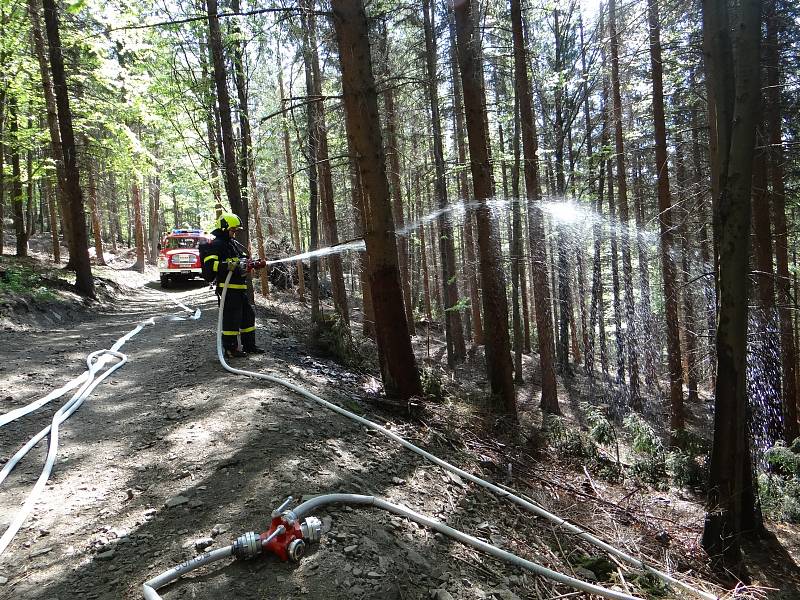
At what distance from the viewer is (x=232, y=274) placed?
671 centimetres

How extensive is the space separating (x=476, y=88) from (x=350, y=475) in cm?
700

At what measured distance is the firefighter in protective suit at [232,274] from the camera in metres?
6.63

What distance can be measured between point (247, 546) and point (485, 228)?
696 centimetres

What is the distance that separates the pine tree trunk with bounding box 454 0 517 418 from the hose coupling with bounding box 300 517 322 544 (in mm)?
5753

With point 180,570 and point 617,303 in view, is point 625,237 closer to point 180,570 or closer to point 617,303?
point 617,303

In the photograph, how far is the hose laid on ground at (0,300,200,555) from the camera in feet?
10.1

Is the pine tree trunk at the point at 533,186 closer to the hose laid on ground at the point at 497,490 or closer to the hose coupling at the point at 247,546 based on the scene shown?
the hose laid on ground at the point at 497,490

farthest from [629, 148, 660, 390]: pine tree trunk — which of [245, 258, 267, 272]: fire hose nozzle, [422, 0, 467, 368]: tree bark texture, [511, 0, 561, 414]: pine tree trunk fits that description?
[245, 258, 267, 272]: fire hose nozzle

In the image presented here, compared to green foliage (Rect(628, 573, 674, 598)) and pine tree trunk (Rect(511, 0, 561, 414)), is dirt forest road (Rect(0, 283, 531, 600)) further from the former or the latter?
pine tree trunk (Rect(511, 0, 561, 414))

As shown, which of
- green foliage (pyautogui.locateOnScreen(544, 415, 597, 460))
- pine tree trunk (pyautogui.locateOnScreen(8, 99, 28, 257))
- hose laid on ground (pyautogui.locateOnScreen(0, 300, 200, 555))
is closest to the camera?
hose laid on ground (pyautogui.locateOnScreen(0, 300, 200, 555))

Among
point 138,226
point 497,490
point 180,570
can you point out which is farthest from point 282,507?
point 138,226

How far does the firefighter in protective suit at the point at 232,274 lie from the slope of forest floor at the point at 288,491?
1.44 feet

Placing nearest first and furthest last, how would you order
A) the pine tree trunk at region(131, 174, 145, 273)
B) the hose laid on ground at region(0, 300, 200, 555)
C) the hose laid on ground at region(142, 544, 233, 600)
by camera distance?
the hose laid on ground at region(142, 544, 233, 600) < the hose laid on ground at region(0, 300, 200, 555) < the pine tree trunk at region(131, 174, 145, 273)

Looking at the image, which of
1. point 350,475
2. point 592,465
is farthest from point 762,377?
point 350,475
